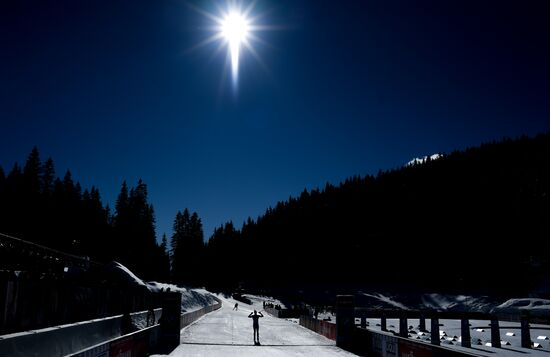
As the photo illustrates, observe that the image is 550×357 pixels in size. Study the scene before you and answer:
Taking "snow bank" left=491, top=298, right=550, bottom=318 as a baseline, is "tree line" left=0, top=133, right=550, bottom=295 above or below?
above

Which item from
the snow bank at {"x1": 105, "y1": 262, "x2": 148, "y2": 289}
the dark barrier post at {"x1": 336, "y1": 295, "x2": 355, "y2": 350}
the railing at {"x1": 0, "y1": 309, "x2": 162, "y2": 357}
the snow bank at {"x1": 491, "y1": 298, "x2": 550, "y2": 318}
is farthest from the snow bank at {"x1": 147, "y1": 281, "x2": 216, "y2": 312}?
the snow bank at {"x1": 491, "y1": 298, "x2": 550, "y2": 318}

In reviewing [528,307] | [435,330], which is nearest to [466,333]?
[435,330]

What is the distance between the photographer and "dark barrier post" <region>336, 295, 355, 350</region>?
69.9 ft

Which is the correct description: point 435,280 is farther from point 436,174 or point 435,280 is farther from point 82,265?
point 82,265

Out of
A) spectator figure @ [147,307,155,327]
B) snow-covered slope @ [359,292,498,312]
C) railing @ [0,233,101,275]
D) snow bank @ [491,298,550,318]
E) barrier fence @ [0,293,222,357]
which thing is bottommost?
snow-covered slope @ [359,292,498,312]

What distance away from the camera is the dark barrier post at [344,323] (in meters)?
21.3

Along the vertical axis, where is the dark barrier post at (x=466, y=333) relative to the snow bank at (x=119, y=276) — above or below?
below

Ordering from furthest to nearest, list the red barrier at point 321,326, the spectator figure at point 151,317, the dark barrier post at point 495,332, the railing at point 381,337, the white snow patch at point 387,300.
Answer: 1. the white snow patch at point 387,300
2. the spectator figure at point 151,317
3. the red barrier at point 321,326
4. the dark barrier post at point 495,332
5. the railing at point 381,337

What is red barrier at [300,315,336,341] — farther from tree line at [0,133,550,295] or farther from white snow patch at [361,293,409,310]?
tree line at [0,133,550,295]

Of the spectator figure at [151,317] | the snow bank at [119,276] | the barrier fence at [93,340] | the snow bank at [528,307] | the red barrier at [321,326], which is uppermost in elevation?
the snow bank at [119,276]

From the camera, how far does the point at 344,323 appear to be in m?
21.5

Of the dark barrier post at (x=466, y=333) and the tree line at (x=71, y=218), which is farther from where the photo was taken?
the tree line at (x=71, y=218)

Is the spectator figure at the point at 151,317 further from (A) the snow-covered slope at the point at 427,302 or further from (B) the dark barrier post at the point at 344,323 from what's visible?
(A) the snow-covered slope at the point at 427,302

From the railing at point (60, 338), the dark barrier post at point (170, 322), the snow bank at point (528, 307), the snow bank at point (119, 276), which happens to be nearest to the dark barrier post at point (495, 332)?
the dark barrier post at point (170, 322)
